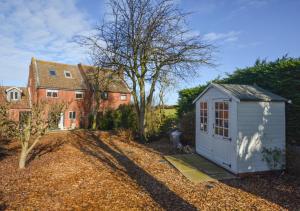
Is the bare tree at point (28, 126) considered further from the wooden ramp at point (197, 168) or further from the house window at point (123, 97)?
the house window at point (123, 97)

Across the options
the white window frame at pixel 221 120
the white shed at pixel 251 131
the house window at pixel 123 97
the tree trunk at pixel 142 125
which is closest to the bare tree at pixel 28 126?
the tree trunk at pixel 142 125

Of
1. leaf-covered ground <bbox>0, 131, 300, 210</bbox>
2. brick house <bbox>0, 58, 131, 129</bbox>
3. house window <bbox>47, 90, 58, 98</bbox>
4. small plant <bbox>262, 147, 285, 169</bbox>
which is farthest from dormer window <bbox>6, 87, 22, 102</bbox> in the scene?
small plant <bbox>262, 147, 285, 169</bbox>

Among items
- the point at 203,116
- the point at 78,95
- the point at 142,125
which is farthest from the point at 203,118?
the point at 78,95

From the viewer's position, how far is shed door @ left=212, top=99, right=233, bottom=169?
23.7 feet

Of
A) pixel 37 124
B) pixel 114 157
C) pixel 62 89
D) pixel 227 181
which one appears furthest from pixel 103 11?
pixel 62 89

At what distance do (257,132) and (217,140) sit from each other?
4.94 feet

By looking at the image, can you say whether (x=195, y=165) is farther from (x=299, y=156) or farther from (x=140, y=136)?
(x=140, y=136)

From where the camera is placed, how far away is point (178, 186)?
5.93 meters

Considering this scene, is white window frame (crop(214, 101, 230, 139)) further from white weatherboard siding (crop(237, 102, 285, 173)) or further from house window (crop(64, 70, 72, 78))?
house window (crop(64, 70, 72, 78))

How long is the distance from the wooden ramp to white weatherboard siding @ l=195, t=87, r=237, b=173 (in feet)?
0.90

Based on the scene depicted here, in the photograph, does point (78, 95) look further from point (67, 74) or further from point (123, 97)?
point (123, 97)

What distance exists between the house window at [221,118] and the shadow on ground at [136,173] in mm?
3097

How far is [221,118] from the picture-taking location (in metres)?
7.71

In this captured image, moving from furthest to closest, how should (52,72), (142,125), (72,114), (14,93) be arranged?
(72,114) < (52,72) < (14,93) < (142,125)
